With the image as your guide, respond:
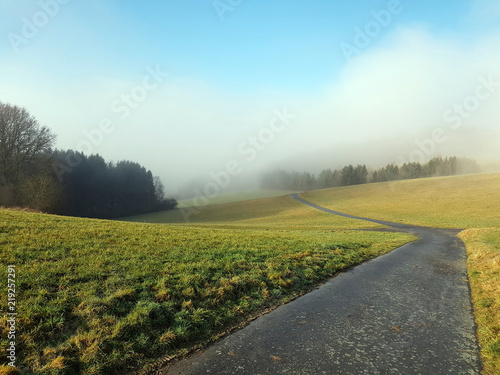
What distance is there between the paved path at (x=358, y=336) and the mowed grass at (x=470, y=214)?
16.4 inches

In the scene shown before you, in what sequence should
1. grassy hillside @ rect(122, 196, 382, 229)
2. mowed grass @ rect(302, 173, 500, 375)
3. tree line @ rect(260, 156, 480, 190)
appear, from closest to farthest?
mowed grass @ rect(302, 173, 500, 375) → grassy hillside @ rect(122, 196, 382, 229) → tree line @ rect(260, 156, 480, 190)

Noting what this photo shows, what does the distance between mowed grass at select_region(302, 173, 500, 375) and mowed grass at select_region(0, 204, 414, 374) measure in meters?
5.44

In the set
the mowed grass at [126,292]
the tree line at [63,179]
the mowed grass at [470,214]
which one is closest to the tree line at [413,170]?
the mowed grass at [470,214]

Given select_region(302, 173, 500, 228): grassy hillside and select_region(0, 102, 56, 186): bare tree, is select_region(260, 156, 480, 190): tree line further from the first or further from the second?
select_region(0, 102, 56, 186): bare tree

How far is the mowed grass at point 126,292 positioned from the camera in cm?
548

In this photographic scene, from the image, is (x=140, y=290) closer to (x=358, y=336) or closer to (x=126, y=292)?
(x=126, y=292)

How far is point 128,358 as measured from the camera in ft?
17.8

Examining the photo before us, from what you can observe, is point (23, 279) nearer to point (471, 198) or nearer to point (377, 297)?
point (377, 297)

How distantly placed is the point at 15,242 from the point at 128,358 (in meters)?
9.99

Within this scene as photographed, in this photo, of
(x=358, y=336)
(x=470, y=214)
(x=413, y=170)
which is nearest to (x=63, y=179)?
(x=358, y=336)

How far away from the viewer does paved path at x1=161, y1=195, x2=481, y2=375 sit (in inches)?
211

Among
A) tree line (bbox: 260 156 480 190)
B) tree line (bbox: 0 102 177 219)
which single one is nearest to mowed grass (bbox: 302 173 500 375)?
tree line (bbox: 0 102 177 219)

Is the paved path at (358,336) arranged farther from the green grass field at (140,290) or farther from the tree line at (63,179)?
the tree line at (63,179)

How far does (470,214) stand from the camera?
50688 mm
